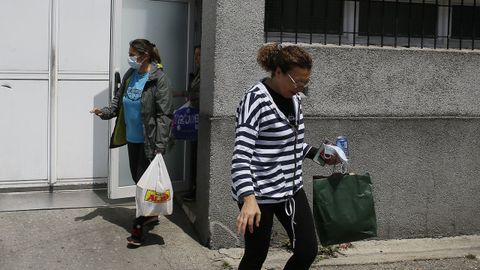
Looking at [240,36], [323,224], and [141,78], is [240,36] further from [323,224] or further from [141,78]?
[323,224]

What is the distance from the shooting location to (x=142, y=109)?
5434 mm

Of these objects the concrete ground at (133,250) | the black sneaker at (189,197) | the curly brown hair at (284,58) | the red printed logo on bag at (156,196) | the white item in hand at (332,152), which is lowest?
the concrete ground at (133,250)

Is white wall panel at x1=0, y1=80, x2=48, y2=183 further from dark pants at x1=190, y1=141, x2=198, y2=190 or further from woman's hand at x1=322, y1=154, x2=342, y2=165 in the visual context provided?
woman's hand at x1=322, y1=154, x2=342, y2=165

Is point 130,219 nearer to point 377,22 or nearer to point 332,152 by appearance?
point 332,152

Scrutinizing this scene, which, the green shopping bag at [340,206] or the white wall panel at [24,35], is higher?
the white wall panel at [24,35]

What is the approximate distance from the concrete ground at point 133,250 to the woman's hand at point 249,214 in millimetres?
1834

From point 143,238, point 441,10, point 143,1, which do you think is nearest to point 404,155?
point 441,10

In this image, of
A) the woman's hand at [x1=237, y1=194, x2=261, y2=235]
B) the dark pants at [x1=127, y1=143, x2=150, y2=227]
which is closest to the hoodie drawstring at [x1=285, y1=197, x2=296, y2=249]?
the woman's hand at [x1=237, y1=194, x2=261, y2=235]

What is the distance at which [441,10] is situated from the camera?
6.45 metres

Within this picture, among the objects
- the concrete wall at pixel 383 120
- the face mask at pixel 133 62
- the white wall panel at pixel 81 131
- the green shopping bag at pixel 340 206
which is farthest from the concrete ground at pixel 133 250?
the face mask at pixel 133 62

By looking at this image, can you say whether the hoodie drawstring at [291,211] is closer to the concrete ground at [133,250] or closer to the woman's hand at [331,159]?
the woman's hand at [331,159]

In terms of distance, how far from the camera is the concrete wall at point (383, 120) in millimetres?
5422

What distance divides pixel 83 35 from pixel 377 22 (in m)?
2.97

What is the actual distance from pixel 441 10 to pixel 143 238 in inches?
145
